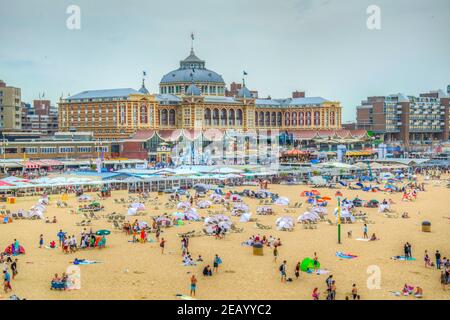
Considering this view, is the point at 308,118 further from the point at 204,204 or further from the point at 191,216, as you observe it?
the point at 191,216

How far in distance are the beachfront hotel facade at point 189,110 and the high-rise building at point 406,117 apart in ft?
82.5

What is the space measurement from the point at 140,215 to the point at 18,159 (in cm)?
3430

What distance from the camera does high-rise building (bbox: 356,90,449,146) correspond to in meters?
137

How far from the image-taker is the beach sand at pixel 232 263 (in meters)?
22.3

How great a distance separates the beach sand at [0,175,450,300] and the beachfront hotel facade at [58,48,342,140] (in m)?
53.9

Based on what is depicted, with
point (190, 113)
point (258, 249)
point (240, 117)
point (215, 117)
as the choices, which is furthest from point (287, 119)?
point (258, 249)

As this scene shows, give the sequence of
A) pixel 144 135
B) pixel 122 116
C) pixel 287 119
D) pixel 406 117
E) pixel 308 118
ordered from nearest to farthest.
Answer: pixel 144 135
pixel 122 116
pixel 308 118
pixel 287 119
pixel 406 117

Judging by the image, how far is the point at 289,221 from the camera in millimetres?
34062

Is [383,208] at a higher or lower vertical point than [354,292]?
higher

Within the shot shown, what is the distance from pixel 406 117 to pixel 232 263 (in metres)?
119

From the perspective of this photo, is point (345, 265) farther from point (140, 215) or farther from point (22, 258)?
point (140, 215)

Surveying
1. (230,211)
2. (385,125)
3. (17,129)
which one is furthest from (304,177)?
(385,125)

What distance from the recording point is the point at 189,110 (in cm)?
9875

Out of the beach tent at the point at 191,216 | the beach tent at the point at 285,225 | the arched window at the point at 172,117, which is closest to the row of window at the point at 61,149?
the arched window at the point at 172,117
